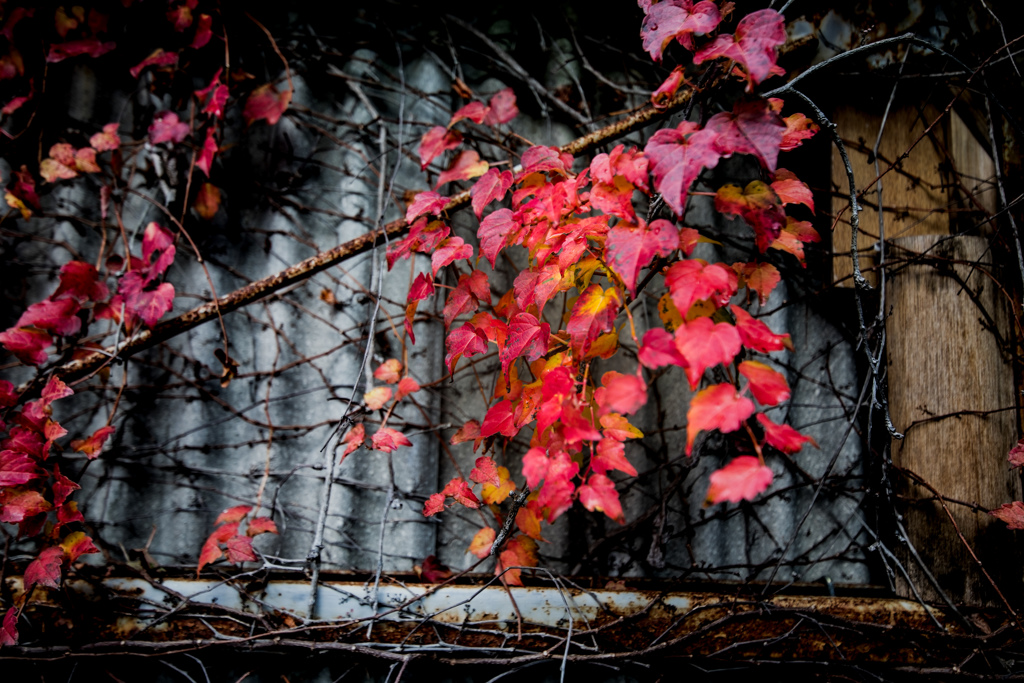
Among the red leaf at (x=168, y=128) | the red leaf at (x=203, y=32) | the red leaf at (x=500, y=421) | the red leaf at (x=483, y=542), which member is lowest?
the red leaf at (x=483, y=542)

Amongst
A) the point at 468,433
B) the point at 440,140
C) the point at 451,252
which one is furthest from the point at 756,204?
the point at 440,140

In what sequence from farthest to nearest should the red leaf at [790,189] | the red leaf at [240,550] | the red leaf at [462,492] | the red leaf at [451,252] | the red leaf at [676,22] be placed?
the red leaf at [240,550] < the red leaf at [462,492] < the red leaf at [451,252] < the red leaf at [790,189] < the red leaf at [676,22]

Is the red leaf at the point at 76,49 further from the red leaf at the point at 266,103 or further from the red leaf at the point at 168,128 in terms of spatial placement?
the red leaf at the point at 266,103

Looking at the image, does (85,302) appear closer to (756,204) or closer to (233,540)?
(233,540)

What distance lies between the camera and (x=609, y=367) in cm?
174

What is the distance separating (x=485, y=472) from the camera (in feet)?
3.86

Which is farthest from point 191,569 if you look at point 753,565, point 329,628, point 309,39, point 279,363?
point 309,39

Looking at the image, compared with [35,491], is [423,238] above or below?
above

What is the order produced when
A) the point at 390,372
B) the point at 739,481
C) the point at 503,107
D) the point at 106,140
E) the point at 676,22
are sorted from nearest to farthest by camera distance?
the point at 739,481 → the point at 676,22 → the point at 390,372 → the point at 503,107 → the point at 106,140

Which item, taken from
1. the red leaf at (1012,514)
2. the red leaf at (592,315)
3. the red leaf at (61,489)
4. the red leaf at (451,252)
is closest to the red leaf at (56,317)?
the red leaf at (61,489)

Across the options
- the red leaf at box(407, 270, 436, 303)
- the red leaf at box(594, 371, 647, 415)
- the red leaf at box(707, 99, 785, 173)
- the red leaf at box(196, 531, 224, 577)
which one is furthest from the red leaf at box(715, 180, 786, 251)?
the red leaf at box(196, 531, 224, 577)

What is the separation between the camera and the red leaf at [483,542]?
1315mm

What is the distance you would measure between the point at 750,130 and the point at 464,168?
0.85 m

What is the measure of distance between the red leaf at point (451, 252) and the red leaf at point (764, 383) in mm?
587
